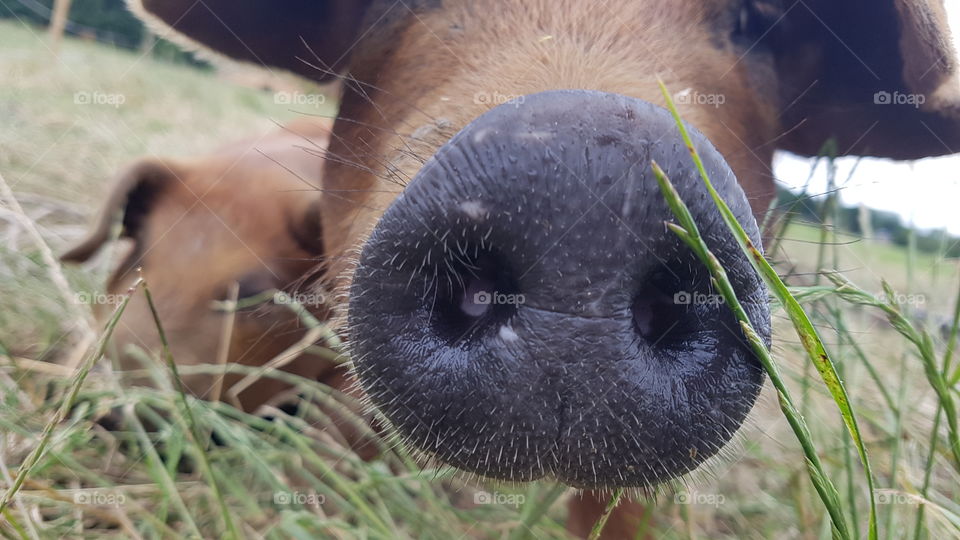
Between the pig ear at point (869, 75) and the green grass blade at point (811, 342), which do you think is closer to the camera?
the green grass blade at point (811, 342)

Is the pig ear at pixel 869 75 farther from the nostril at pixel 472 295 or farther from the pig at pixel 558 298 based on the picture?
the nostril at pixel 472 295

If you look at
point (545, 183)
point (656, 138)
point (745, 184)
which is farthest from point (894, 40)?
point (545, 183)

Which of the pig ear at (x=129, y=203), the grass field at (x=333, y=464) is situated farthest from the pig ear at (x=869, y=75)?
the pig ear at (x=129, y=203)

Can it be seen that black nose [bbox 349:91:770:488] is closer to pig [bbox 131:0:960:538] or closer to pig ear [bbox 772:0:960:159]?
pig [bbox 131:0:960:538]

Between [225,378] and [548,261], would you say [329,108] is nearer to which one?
[225,378]

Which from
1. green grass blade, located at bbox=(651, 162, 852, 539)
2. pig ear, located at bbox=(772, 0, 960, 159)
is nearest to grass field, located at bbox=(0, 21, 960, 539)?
green grass blade, located at bbox=(651, 162, 852, 539)

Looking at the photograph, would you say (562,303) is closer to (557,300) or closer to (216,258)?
(557,300)

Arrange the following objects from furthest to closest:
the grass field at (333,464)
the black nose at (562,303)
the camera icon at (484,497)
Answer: the camera icon at (484,497), the grass field at (333,464), the black nose at (562,303)
